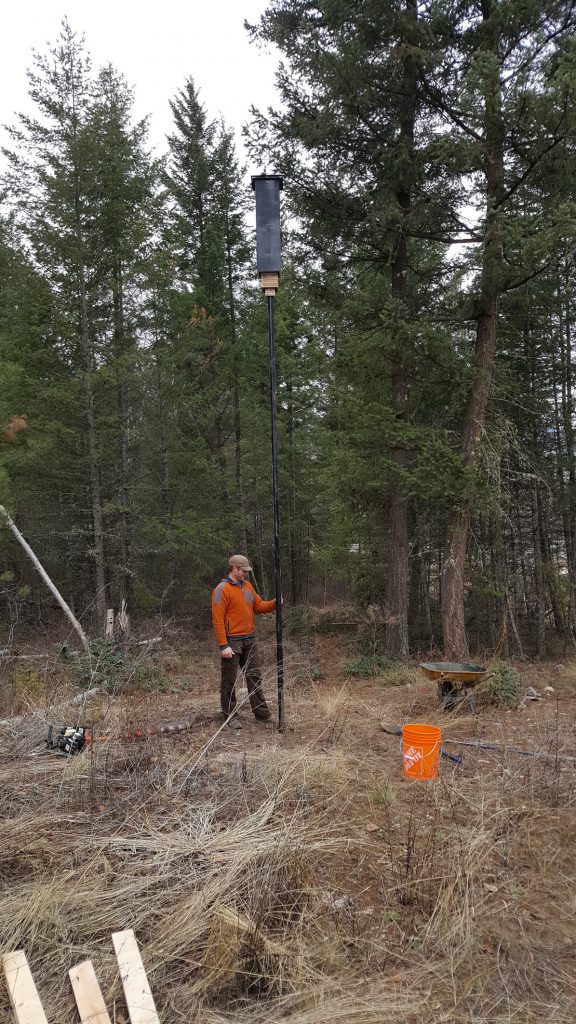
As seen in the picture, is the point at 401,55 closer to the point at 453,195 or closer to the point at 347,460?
the point at 453,195

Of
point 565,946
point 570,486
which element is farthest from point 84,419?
point 565,946

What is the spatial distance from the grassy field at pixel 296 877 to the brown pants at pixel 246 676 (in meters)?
1.01

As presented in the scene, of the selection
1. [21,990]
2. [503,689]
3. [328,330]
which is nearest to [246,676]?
[503,689]

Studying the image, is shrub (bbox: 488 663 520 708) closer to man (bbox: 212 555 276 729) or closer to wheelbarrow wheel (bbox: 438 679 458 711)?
wheelbarrow wheel (bbox: 438 679 458 711)

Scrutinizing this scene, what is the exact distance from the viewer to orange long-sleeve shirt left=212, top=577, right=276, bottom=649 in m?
6.64

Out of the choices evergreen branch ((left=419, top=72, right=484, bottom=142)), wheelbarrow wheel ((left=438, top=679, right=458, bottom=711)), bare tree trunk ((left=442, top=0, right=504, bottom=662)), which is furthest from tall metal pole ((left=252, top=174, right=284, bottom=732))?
evergreen branch ((left=419, top=72, right=484, bottom=142))

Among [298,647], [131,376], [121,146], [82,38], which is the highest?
[82,38]

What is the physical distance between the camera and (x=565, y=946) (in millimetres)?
3000

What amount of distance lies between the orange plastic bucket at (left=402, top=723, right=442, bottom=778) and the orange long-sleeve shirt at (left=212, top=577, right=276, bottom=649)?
2.26 meters

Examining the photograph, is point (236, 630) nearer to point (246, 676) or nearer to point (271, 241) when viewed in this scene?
point (246, 676)

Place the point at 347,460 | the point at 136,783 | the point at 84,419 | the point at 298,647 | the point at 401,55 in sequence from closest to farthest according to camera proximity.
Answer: the point at 136,783 → the point at 401,55 → the point at 347,460 → the point at 84,419 → the point at 298,647

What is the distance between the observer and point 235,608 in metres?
6.78

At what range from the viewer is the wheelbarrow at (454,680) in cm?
676

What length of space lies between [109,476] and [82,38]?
8.19m
